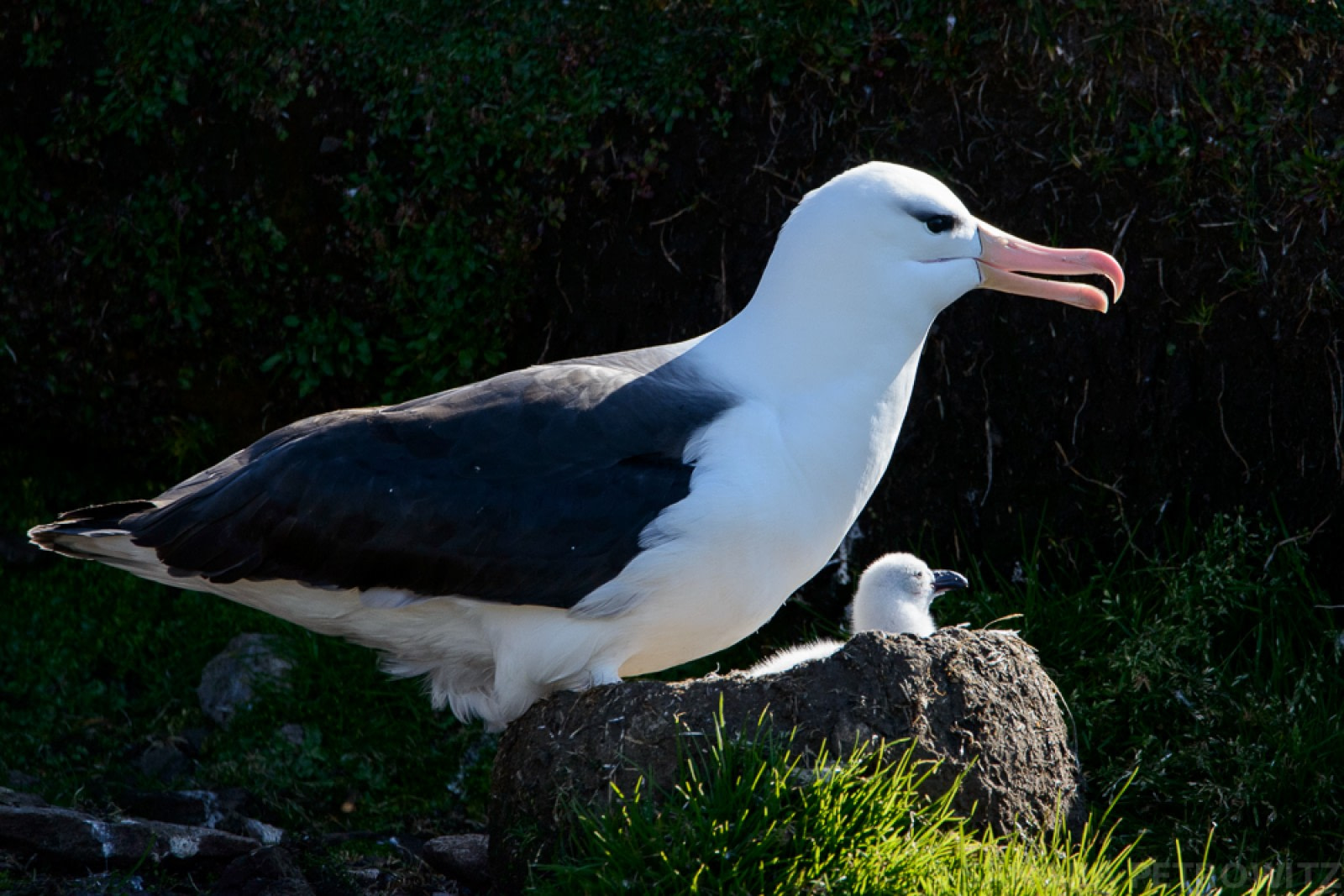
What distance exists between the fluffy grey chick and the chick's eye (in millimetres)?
1123

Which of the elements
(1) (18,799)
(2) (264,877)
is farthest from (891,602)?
(1) (18,799)

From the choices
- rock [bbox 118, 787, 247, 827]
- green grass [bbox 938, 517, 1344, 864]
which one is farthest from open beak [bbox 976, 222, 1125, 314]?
rock [bbox 118, 787, 247, 827]

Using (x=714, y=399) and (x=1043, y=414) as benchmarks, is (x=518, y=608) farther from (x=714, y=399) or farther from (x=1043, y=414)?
(x=1043, y=414)

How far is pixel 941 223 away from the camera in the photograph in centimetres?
445

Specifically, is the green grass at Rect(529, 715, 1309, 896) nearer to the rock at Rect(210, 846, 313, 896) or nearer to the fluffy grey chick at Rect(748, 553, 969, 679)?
the rock at Rect(210, 846, 313, 896)

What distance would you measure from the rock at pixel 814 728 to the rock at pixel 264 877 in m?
0.57

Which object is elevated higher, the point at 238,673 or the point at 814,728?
the point at 814,728

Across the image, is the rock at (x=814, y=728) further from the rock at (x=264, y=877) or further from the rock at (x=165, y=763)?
the rock at (x=165, y=763)

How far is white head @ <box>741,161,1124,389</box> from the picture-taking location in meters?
4.39

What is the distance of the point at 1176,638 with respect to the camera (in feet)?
17.6

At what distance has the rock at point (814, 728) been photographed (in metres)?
3.92

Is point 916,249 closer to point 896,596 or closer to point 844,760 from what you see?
point 896,596

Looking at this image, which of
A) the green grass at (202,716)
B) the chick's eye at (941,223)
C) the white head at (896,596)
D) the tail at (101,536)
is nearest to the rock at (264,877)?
the tail at (101,536)

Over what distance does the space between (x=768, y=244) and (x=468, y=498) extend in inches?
97.5
